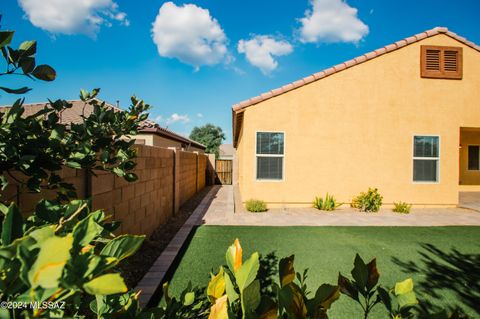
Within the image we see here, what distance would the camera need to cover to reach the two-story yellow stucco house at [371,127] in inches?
355

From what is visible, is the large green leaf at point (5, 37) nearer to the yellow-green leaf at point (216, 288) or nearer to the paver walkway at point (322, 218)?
the yellow-green leaf at point (216, 288)

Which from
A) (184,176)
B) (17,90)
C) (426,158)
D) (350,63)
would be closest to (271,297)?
(17,90)

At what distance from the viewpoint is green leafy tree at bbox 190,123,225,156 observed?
64.9m

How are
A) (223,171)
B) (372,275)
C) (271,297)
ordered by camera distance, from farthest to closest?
(223,171) → (372,275) → (271,297)

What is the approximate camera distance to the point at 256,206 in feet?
27.4

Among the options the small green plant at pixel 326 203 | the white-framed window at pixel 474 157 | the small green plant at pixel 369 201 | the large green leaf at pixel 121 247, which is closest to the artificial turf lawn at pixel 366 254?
the small green plant at pixel 369 201

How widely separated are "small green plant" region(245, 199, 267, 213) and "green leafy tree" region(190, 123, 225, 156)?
56.4m

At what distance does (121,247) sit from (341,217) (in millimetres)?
8277

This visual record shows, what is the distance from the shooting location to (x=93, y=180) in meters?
3.17

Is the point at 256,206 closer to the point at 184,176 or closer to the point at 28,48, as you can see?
the point at 184,176

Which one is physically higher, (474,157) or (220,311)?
(474,157)

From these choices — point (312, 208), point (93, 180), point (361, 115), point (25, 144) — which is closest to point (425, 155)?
point (361, 115)

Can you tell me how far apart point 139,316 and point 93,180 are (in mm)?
2893

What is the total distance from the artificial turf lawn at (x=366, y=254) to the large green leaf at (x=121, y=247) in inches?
124
